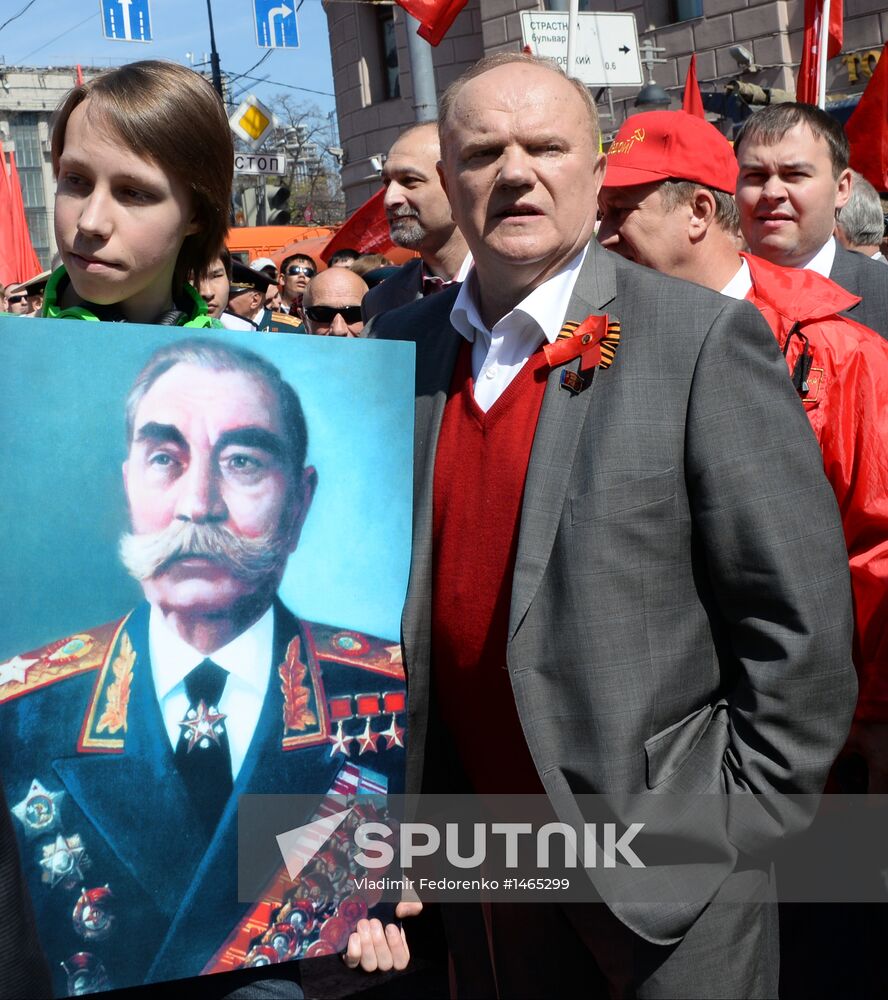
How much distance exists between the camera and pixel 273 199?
2239 cm

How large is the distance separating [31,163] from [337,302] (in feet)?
189

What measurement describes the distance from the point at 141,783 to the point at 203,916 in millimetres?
235

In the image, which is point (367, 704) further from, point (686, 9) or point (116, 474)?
point (686, 9)

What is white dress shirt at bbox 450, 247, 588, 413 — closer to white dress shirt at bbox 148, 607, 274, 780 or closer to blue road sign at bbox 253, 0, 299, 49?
white dress shirt at bbox 148, 607, 274, 780

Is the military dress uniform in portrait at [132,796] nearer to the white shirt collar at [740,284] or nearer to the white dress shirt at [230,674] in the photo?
the white dress shirt at [230,674]

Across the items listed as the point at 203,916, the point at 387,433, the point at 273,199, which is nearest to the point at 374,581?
the point at 387,433

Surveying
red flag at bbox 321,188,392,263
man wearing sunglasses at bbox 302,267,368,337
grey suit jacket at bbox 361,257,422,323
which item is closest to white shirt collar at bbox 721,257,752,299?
grey suit jacket at bbox 361,257,422,323

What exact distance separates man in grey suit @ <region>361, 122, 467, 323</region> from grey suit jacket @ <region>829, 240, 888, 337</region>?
5.13 feet

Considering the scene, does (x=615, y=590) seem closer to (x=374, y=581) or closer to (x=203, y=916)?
(x=374, y=581)

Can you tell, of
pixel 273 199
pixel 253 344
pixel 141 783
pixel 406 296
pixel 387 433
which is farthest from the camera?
pixel 273 199

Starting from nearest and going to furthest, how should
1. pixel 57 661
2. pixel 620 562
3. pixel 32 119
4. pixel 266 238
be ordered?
pixel 57 661
pixel 620 562
pixel 266 238
pixel 32 119

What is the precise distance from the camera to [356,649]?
2.10m

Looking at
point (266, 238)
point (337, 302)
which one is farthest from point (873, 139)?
point (266, 238)

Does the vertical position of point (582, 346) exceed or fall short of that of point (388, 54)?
it falls short
